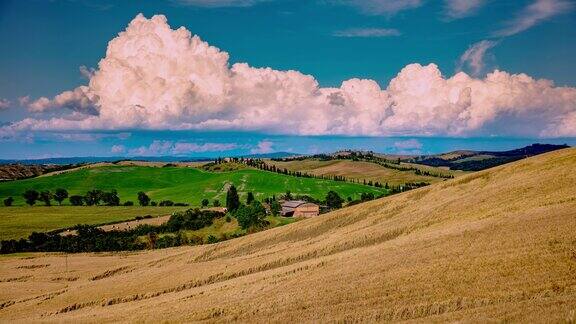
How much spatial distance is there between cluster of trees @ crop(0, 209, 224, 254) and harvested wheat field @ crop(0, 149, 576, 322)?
236 ft

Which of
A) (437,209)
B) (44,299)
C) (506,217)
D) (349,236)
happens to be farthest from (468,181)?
(44,299)

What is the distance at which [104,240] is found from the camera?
153000mm

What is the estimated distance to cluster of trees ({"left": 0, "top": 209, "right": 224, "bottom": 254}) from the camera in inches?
5871

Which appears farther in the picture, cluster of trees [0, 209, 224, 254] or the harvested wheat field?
cluster of trees [0, 209, 224, 254]

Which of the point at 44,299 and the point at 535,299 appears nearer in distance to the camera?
the point at 535,299

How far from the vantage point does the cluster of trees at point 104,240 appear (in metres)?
149

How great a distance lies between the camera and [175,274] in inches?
2675

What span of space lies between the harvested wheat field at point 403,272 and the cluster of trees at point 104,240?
72078 millimetres

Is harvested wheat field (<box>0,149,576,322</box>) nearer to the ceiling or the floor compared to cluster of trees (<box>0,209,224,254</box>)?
nearer to the ceiling

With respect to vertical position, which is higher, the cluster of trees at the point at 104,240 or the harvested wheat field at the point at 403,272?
the harvested wheat field at the point at 403,272

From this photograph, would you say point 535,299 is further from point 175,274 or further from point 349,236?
point 175,274

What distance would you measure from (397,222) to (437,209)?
517cm

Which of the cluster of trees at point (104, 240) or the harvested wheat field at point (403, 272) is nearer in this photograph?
the harvested wheat field at point (403, 272)

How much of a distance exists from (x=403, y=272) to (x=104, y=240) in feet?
449
